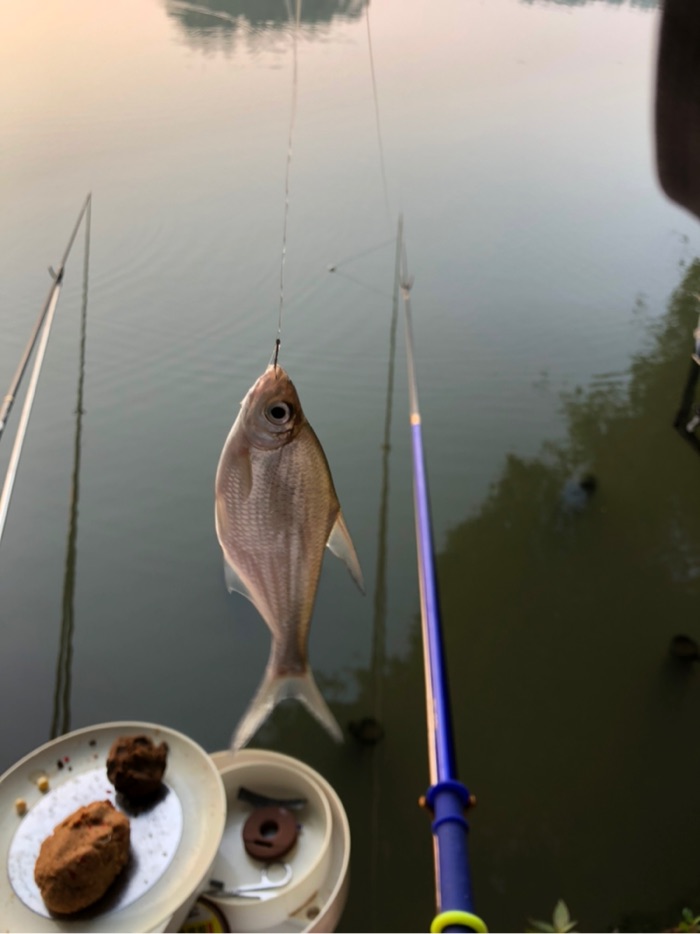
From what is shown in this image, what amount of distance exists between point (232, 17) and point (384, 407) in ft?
11.7

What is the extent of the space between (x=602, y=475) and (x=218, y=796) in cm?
196

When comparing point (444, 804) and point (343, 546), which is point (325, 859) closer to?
point (444, 804)

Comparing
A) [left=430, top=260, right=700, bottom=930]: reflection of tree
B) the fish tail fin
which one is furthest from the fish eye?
[left=430, top=260, right=700, bottom=930]: reflection of tree

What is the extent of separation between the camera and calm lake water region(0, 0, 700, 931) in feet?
6.18

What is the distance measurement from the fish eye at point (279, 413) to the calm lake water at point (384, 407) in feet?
1.55

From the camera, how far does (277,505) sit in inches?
30.2

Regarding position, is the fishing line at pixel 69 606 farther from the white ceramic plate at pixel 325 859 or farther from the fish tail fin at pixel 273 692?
the fish tail fin at pixel 273 692

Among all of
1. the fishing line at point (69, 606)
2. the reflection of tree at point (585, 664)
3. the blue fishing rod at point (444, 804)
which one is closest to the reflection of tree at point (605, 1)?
the reflection of tree at point (585, 664)

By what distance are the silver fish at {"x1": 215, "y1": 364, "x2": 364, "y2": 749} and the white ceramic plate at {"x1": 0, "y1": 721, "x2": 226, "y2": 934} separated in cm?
66

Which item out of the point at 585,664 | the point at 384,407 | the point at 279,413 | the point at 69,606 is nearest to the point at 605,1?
the point at 384,407

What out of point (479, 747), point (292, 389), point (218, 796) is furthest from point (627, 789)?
point (292, 389)

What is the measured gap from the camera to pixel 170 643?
2059 millimetres

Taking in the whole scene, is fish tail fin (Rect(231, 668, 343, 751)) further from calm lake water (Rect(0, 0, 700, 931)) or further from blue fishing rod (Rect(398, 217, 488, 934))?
calm lake water (Rect(0, 0, 700, 931))

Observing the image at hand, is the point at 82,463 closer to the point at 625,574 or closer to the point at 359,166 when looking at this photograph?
the point at 625,574
